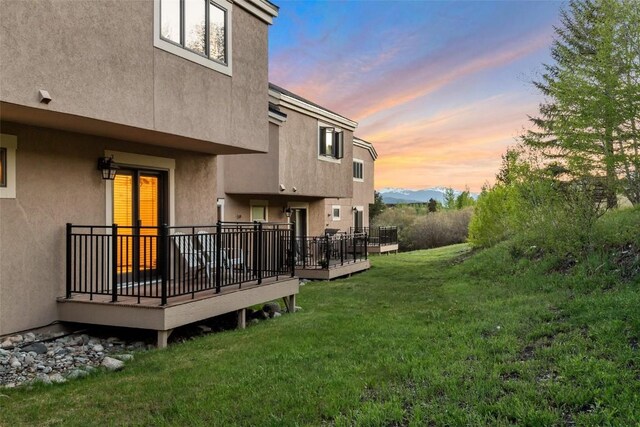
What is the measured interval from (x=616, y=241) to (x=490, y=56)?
9.65m

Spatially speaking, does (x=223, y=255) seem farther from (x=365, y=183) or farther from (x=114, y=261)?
(x=365, y=183)

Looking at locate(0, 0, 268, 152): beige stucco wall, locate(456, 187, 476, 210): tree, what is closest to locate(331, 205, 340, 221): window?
locate(0, 0, 268, 152): beige stucco wall

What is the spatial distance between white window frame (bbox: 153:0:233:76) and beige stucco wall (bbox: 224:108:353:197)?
593 centimetres

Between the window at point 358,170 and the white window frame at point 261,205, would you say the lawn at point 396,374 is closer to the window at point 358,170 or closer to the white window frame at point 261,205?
the white window frame at point 261,205

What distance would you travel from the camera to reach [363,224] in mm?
30109

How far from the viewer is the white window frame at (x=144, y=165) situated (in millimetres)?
8125

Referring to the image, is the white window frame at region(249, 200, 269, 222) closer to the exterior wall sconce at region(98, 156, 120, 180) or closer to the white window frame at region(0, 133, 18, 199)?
the exterior wall sconce at region(98, 156, 120, 180)

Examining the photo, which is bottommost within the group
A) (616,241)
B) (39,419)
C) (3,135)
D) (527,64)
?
(39,419)

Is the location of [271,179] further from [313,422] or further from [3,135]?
[313,422]

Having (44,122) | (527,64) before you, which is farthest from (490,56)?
(44,122)

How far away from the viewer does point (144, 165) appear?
884cm

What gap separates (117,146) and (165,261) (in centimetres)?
299

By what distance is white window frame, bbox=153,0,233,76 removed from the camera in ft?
23.7

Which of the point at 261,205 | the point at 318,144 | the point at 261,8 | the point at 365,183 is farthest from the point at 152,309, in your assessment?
the point at 365,183
